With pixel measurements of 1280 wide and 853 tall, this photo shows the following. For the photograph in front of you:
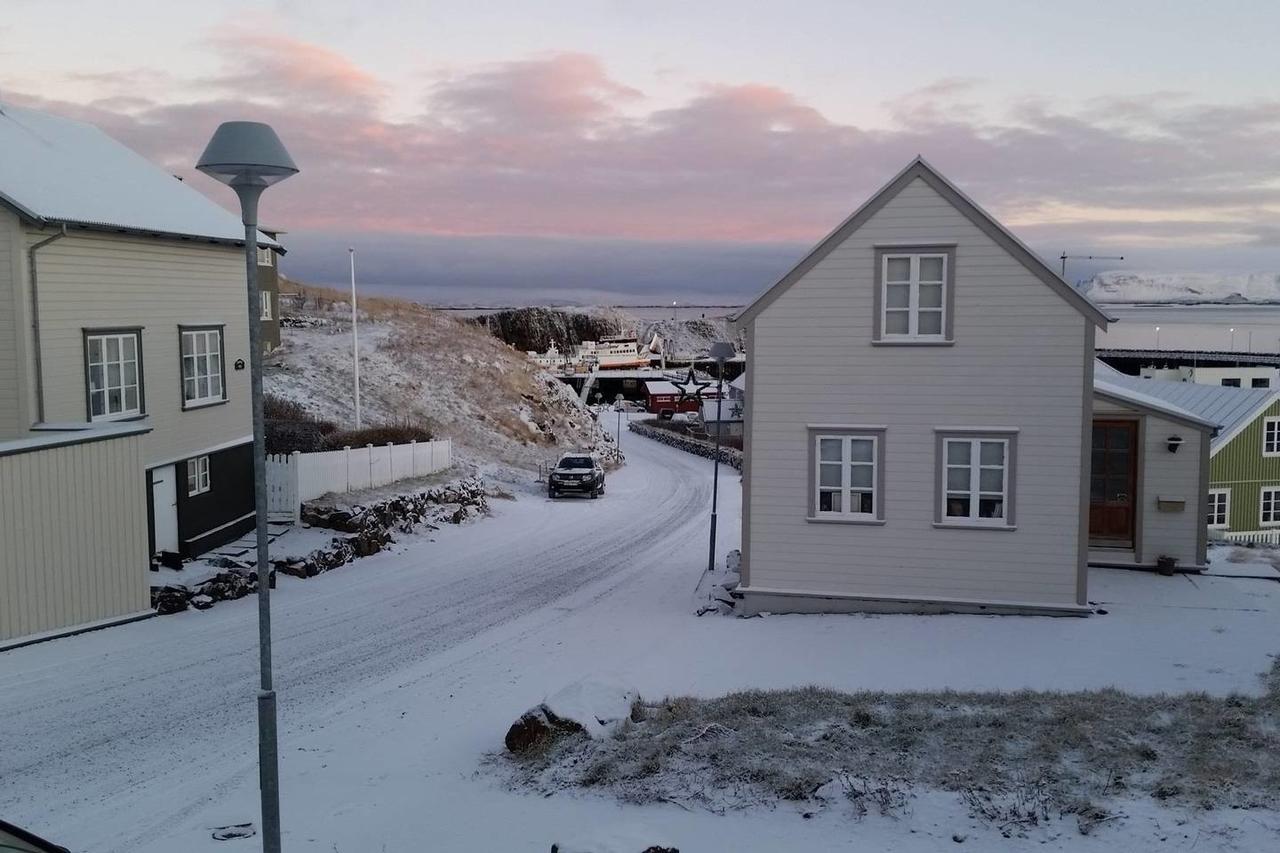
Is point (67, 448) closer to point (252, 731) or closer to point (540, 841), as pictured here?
point (252, 731)

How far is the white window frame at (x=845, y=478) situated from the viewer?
16.6 m

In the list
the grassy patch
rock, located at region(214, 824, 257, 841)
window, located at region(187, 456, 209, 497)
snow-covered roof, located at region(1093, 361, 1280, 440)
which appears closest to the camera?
the grassy patch

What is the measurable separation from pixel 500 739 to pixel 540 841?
311cm

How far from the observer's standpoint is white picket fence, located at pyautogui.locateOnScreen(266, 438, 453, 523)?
2411 cm

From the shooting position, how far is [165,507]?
19.9 metres

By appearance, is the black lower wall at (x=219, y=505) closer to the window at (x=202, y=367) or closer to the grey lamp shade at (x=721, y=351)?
the window at (x=202, y=367)

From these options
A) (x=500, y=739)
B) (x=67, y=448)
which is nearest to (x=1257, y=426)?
(x=500, y=739)

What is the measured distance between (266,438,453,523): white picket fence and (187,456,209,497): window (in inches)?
62.2

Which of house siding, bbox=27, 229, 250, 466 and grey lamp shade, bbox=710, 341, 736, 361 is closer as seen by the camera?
house siding, bbox=27, 229, 250, 466

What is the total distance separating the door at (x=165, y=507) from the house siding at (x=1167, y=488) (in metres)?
18.4

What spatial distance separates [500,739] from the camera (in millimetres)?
11258

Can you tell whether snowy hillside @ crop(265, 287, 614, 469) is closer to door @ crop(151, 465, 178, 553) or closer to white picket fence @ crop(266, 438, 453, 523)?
white picket fence @ crop(266, 438, 453, 523)

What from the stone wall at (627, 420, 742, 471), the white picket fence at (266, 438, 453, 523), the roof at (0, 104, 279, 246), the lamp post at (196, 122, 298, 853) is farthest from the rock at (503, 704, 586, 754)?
the stone wall at (627, 420, 742, 471)

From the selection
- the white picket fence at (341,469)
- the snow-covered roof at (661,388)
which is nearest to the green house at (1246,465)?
the white picket fence at (341,469)
